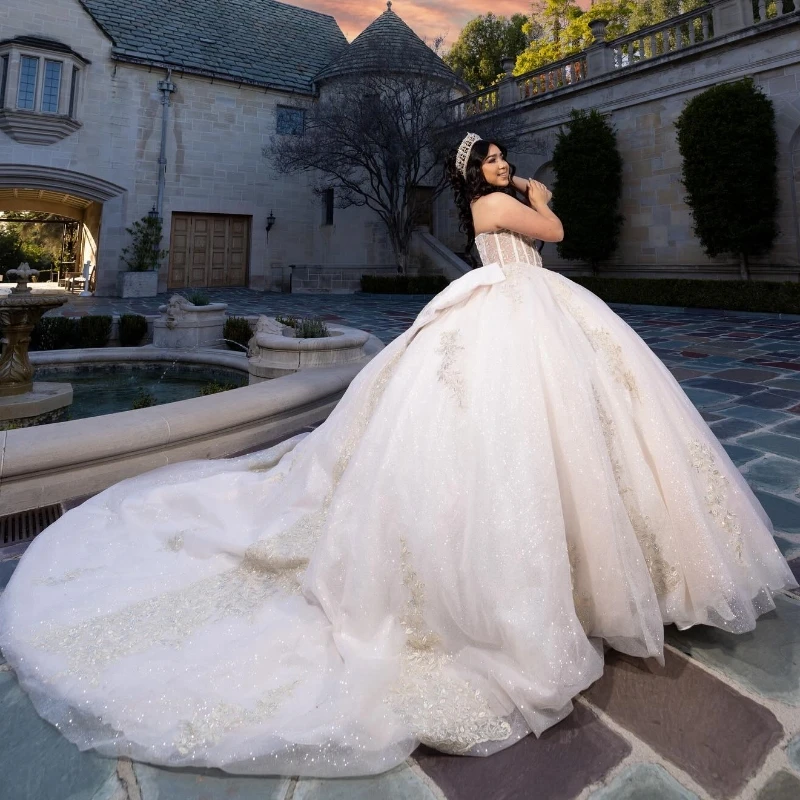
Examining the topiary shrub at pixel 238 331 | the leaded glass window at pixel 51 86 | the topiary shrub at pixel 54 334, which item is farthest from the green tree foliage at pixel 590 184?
the leaded glass window at pixel 51 86

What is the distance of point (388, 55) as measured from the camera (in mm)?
17422

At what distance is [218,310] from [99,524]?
5.92m

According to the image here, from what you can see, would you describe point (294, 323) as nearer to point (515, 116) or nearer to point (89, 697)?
point (89, 697)

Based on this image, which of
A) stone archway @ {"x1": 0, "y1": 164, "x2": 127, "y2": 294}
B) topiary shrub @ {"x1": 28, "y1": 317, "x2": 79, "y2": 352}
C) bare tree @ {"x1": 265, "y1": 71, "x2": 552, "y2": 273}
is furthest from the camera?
bare tree @ {"x1": 265, "y1": 71, "x2": 552, "y2": 273}

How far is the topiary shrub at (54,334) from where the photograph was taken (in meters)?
7.30

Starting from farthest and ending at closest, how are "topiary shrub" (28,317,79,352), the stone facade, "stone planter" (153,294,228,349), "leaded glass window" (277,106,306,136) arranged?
1. "leaded glass window" (277,106,306,136)
2. the stone facade
3. "stone planter" (153,294,228,349)
4. "topiary shrub" (28,317,79,352)

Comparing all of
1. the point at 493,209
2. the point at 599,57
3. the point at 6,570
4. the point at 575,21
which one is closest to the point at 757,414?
the point at 493,209

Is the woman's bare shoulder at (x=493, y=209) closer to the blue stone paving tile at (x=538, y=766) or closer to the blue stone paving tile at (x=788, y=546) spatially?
the blue stone paving tile at (x=538, y=766)

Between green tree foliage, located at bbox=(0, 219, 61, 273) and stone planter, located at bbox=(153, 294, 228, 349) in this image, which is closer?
stone planter, located at bbox=(153, 294, 228, 349)

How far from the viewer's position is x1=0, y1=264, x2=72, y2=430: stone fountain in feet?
14.6

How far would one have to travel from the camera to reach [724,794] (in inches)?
45.9

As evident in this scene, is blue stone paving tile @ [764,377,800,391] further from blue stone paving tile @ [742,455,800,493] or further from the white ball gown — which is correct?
the white ball gown

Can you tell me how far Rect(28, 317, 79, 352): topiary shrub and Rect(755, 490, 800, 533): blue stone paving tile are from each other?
27.5 ft

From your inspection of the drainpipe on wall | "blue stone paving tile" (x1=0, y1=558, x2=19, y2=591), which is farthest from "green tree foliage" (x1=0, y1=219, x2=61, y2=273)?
"blue stone paving tile" (x1=0, y1=558, x2=19, y2=591)
